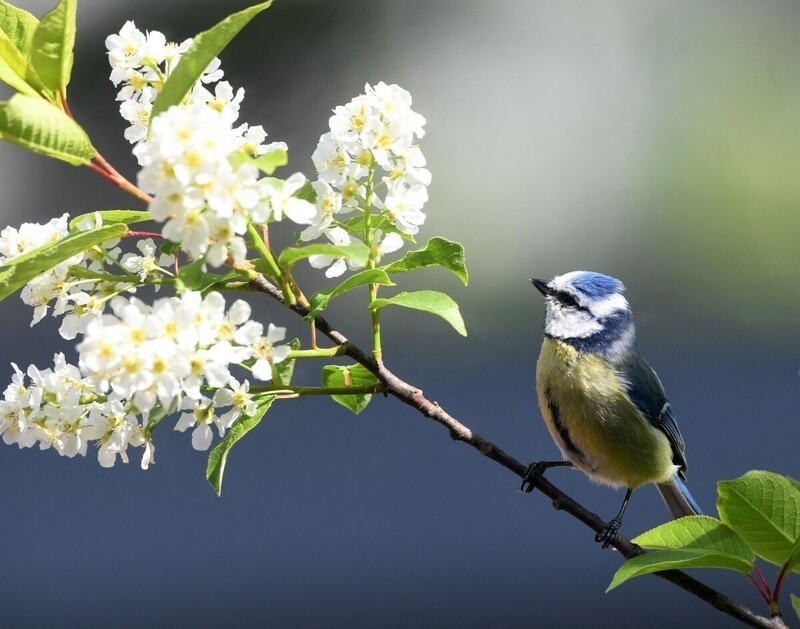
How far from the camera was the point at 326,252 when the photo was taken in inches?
33.9

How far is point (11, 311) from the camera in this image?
3.97 metres

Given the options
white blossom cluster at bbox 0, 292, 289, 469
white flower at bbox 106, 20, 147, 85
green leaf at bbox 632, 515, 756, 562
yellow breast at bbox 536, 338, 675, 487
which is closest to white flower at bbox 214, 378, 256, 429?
white blossom cluster at bbox 0, 292, 289, 469

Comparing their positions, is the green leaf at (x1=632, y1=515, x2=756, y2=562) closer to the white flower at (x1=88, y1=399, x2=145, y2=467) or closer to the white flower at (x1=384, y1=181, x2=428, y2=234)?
the white flower at (x1=384, y1=181, x2=428, y2=234)

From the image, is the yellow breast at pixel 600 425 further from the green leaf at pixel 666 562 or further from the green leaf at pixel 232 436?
the green leaf at pixel 232 436

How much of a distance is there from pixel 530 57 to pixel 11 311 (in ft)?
7.40

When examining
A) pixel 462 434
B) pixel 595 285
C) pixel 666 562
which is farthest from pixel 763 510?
pixel 595 285

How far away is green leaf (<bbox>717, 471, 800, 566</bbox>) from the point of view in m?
1.03

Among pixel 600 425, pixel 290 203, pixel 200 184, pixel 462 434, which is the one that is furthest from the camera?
pixel 600 425

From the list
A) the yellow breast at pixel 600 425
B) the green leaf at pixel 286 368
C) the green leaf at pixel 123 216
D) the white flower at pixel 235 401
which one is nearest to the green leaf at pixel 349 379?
the green leaf at pixel 286 368

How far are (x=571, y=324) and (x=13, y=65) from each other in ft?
3.34

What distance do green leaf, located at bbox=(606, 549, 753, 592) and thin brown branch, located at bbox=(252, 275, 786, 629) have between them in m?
0.03

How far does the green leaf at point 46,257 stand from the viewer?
0.84 metres

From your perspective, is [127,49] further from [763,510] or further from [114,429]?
[763,510]

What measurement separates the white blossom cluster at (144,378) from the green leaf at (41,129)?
0.45 feet
